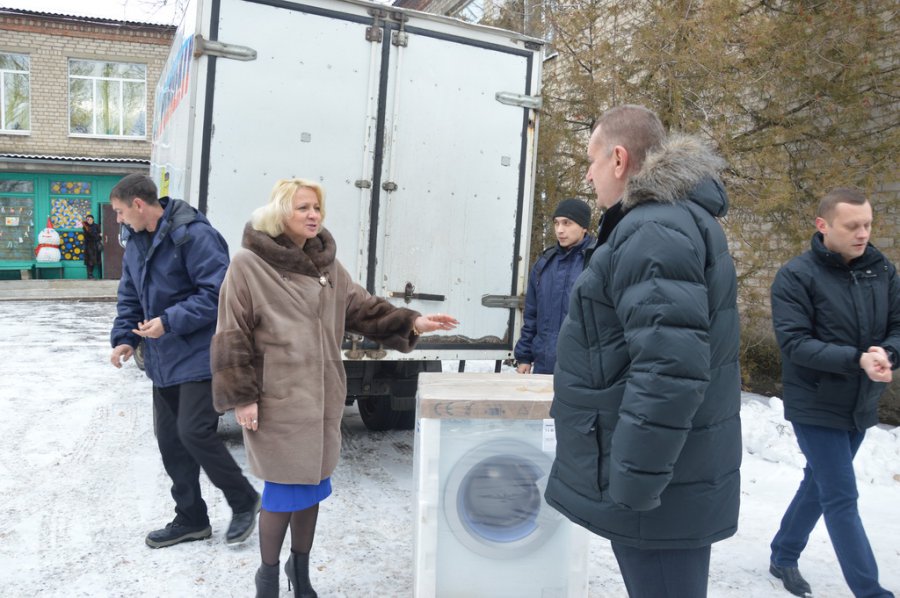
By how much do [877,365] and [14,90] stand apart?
25.8 metres

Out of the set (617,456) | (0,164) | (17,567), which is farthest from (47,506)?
(0,164)

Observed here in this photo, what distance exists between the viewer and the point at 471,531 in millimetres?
3064

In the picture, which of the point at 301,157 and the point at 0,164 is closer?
the point at 301,157

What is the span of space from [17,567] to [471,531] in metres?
2.28

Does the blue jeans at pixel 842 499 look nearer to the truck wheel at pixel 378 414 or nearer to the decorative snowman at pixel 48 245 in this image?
the truck wheel at pixel 378 414

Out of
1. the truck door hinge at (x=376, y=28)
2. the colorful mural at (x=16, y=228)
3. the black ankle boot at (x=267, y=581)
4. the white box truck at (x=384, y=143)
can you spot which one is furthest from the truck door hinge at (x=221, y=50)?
the colorful mural at (x=16, y=228)

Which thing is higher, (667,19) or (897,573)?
(667,19)

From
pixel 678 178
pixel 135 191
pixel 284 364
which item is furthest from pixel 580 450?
pixel 135 191

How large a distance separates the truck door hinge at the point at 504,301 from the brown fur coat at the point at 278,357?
2456 millimetres

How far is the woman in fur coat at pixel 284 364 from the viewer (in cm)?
292

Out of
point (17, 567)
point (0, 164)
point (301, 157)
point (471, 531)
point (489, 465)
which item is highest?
point (0, 164)

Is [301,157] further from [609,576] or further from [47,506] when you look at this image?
[609,576]

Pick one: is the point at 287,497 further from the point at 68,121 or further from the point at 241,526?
the point at 68,121

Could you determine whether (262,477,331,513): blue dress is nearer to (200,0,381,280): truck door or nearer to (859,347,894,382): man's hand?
(200,0,381,280): truck door
